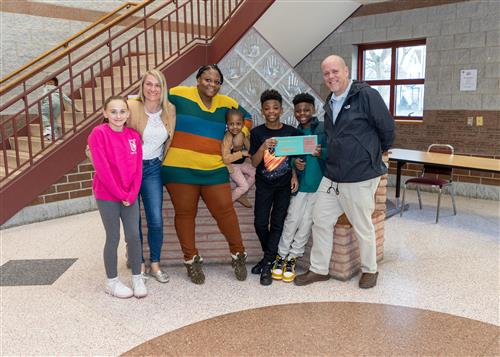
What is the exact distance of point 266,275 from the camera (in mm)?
2975

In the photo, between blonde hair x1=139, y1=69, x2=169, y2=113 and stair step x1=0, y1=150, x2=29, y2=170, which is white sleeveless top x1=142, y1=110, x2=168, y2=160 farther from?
stair step x1=0, y1=150, x2=29, y2=170

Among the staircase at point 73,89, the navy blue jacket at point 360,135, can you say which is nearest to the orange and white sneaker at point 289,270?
the navy blue jacket at point 360,135

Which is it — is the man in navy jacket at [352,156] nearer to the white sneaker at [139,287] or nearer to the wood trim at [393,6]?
the white sneaker at [139,287]

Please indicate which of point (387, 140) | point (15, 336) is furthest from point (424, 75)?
point (15, 336)

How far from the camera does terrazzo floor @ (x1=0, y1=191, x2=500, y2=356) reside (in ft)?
7.25

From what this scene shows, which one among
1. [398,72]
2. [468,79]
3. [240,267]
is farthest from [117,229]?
[398,72]

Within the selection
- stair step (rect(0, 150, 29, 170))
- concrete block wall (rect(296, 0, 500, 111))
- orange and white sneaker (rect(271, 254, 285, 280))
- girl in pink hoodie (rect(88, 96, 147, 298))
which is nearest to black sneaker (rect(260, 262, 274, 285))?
orange and white sneaker (rect(271, 254, 285, 280))

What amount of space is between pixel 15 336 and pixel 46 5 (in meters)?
5.14

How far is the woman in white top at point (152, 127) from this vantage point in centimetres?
270

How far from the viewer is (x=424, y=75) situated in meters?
6.43

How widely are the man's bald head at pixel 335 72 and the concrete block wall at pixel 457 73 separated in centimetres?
→ 400

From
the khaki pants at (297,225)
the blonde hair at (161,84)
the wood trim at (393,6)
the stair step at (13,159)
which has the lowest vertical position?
the khaki pants at (297,225)

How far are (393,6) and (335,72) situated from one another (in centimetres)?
468

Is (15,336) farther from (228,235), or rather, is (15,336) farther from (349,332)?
(349,332)
